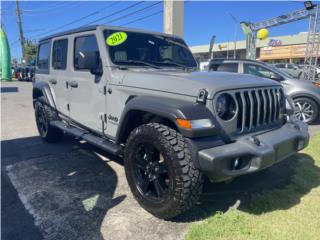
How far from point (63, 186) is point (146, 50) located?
2.14 m

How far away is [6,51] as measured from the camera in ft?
95.6

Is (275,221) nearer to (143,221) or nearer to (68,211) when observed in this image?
(143,221)

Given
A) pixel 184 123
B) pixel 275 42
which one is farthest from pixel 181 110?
pixel 275 42

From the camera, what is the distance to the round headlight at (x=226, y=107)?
9.01ft

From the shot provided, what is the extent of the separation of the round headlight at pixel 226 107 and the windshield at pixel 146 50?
4.53 feet

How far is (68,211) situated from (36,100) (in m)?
3.60

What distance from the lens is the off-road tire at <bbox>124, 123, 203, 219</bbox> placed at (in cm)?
257

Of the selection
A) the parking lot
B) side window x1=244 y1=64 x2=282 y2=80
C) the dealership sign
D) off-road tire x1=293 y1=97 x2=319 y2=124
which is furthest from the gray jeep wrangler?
the dealership sign

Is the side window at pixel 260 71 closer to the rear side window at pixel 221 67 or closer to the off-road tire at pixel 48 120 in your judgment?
the rear side window at pixel 221 67

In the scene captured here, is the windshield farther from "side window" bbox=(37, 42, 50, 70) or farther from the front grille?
"side window" bbox=(37, 42, 50, 70)

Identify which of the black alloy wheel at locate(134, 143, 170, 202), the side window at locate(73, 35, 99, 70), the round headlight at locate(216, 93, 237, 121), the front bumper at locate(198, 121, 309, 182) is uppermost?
the side window at locate(73, 35, 99, 70)

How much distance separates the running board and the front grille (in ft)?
4.89

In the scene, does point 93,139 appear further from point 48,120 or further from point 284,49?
point 284,49

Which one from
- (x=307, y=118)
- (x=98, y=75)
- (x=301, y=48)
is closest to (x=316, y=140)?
(x=307, y=118)
